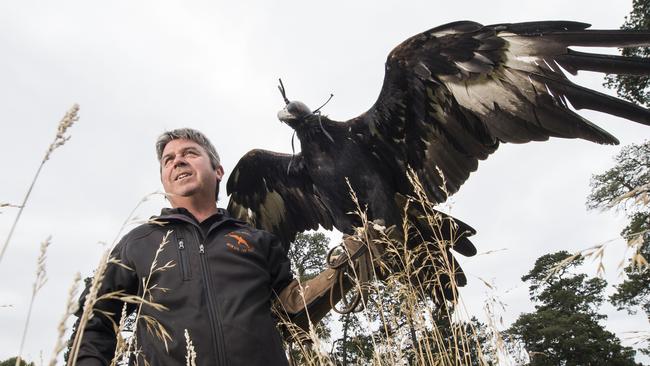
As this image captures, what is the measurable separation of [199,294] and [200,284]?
0.15ft

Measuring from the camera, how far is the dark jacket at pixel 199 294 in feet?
5.92

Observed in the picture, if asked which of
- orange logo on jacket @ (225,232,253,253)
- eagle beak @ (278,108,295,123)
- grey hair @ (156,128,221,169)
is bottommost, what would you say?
orange logo on jacket @ (225,232,253,253)

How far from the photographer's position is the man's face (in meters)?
2.25

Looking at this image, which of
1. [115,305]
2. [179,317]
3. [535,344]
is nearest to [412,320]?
[179,317]

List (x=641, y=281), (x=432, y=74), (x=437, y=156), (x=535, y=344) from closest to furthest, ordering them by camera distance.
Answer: (x=432, y=74), (x=437, y=156), (x=641, y=281), (x=535, y=344)

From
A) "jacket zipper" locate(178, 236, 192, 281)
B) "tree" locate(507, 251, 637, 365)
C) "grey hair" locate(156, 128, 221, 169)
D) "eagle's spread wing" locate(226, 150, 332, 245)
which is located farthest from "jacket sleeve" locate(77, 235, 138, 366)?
"tree" locate(507, 251, 637, 365)

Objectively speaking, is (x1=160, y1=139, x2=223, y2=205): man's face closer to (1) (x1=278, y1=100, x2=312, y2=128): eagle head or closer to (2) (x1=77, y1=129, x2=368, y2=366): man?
(2) (x1=77, y1=129, x2=368, y2=366): man

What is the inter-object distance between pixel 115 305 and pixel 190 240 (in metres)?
0.39

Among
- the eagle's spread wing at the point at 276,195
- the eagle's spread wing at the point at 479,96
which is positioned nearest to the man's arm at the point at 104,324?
the eagle's spread wing at the point at 479,96

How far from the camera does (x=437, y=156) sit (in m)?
3.67

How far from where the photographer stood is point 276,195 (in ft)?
15.9

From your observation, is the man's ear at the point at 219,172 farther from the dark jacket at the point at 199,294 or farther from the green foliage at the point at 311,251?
the green foliage at the point at 311,251

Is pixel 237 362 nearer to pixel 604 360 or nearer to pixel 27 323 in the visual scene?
pixel 27 323

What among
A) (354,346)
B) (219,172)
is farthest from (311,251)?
(219,172)
